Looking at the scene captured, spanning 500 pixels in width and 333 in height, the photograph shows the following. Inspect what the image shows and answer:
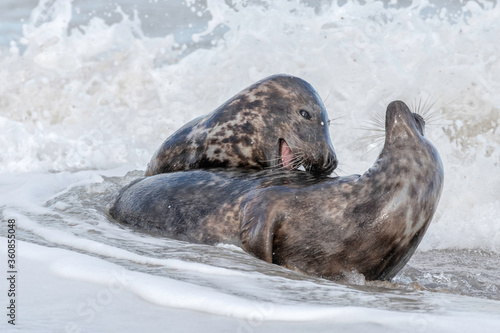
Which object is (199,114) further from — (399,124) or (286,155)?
(399,124)

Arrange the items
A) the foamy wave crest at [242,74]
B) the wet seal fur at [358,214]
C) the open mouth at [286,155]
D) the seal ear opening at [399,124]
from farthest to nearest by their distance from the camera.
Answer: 1. the foamy wave crest at [242,74]
2. the open mouth at [286,155]
3. the seal ear opening at [399,124]
4. the wet seal fur at [358,214]

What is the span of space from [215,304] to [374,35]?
781 centimetres

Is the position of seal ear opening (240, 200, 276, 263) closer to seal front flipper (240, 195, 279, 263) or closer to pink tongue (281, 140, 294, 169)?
seal front flipper (240, 195, 279, 263)

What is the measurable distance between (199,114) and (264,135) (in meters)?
4.43

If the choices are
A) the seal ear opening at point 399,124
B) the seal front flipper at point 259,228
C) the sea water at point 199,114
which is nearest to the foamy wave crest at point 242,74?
the sea water at point 199,114

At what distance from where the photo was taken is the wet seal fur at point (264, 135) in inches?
194

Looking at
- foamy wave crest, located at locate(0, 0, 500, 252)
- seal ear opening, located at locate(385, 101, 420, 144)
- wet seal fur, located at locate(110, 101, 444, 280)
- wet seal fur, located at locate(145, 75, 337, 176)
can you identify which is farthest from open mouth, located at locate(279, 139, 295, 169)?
foamy wave crest, located at locate(0, 0, 500, 252)

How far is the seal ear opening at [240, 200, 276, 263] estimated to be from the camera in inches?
145

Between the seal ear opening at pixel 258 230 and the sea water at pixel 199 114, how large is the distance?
0.09m

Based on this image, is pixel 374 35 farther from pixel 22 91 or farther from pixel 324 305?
pixel 324 305

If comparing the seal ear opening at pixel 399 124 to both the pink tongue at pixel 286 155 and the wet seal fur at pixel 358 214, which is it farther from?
the pink tongue at pixel 286 155

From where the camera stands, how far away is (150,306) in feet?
8.10

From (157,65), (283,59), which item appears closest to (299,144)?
(283,59)

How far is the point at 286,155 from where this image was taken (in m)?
5.02
